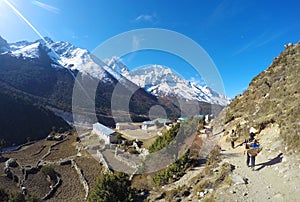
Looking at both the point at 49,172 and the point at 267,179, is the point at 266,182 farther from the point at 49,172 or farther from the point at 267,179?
the point at 49,172

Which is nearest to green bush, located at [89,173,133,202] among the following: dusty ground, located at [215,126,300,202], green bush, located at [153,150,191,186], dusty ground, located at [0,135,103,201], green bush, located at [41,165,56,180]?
green bush, located at [153,150,191,186]

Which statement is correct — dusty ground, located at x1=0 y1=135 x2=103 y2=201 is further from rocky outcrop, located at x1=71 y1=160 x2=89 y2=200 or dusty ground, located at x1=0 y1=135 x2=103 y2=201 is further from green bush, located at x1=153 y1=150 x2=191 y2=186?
green bush, located at x1=153 y1=150 x2=191 y2=186

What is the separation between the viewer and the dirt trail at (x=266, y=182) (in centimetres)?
778

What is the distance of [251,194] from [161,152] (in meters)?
11.2

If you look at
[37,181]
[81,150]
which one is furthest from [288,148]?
[81,150]

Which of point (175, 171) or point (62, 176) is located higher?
point (175, 171)

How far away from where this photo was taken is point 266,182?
8906mm

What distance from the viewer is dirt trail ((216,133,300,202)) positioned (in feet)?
25.5

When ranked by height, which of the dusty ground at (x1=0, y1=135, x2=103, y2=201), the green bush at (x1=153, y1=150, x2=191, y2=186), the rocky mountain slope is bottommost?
the dusty ground at (x1=0, y1=135, x2=103, y2=201)

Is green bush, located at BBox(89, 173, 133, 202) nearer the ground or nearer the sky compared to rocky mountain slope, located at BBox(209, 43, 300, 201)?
nearer the ground

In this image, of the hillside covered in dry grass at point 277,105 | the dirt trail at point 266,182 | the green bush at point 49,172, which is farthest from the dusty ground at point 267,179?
the green bush at point 49,172

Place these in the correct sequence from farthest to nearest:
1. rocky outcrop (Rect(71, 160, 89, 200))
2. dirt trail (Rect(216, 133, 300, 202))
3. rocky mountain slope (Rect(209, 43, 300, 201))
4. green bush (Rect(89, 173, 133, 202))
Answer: rocky outcrop (Rect(71, 160, 89, 200)) → green bush (Rect(89, 173, 133, 202)) → rocky mountain slope (Rect(209, 43, 300, 201)) → dirt trail (Rect(216, 133, 300, 202))

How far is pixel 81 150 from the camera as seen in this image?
3728 cm

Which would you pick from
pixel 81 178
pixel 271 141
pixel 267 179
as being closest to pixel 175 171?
pixel 271 141
